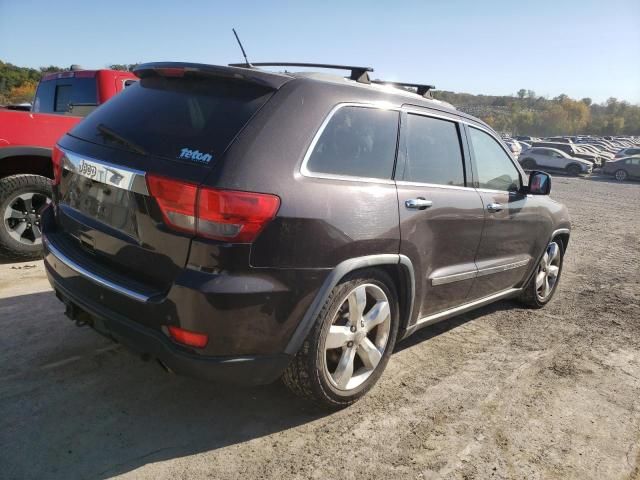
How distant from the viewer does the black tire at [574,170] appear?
2800 centimetres

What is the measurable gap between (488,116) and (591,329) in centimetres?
12867

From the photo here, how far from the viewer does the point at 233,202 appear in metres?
2.16

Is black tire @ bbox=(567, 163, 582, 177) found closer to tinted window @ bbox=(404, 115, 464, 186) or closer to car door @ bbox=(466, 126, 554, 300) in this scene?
car door @ bbox=(466, 126, 554, 300)

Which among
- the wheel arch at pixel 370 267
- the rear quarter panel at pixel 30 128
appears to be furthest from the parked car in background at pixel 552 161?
the wheel arch at pixel 370 267

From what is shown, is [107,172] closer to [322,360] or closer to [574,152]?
[322,360]

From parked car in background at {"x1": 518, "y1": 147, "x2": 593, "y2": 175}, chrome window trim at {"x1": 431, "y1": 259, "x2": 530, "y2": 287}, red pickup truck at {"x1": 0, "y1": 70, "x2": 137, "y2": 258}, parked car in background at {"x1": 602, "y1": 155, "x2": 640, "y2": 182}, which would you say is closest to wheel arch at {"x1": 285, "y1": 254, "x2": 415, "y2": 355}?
chrome window trim at {"x1": 431, "y1": 259, "x2": 530, "y2": 287}

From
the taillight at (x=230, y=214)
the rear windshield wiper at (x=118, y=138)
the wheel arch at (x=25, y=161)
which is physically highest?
the rear windshield wiper at (x=118, y=138)

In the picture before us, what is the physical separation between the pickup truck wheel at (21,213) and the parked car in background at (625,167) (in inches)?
1169

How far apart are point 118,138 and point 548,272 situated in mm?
4201

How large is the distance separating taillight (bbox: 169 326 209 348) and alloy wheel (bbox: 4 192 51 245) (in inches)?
132

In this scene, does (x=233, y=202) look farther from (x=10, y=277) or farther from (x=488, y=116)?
(x=488, y=116)

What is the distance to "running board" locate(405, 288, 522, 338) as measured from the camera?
3.32 metres

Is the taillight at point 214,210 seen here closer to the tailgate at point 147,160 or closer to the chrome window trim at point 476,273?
the tailgate at point 147,160

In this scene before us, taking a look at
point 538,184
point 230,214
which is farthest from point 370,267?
point 538,184
